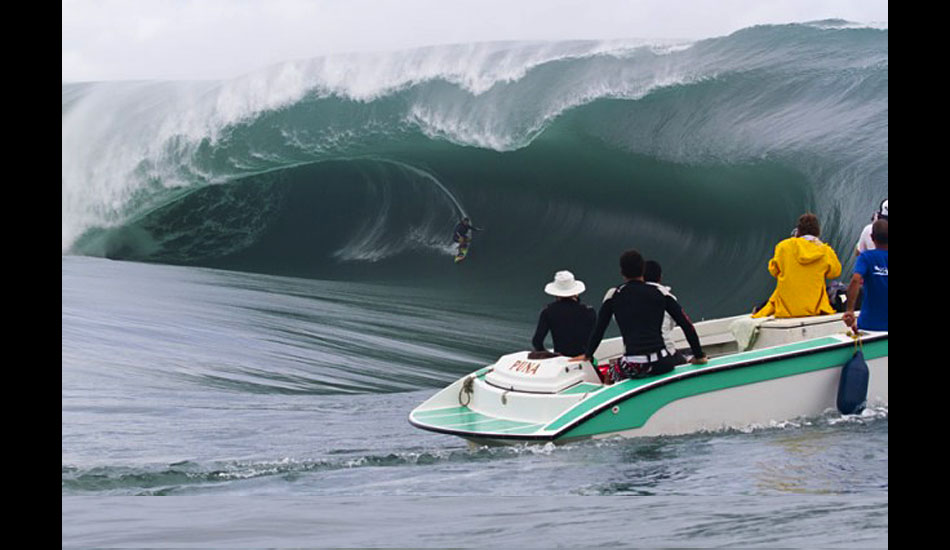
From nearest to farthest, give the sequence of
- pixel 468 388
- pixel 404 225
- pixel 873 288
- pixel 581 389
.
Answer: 1. pixel 581 389
2. pixel 873 288
3. pixel 468 388
4. pixel 404 225

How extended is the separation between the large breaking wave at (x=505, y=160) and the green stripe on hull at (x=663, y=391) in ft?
30.9

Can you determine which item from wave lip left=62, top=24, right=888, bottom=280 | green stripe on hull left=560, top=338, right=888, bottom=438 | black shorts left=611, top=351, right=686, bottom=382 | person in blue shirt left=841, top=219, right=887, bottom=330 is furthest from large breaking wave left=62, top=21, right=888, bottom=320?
black shorts left=611, top=351, right=686, bottom=382

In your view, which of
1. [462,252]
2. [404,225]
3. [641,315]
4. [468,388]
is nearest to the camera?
[641,315]

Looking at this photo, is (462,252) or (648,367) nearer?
(648,367)

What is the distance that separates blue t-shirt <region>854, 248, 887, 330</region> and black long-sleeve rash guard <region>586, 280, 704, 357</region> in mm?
1275

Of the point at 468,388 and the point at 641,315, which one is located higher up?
the point at 641,315

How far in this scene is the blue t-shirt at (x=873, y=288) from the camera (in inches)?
329

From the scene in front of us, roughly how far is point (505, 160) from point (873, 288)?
13.0 m

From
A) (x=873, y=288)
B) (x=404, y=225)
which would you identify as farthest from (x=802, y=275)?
(x=404, y=225)

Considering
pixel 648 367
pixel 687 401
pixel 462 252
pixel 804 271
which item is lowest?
pixel 687 401

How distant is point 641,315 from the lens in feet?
26.4

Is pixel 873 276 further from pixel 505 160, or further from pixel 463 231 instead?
pixel 463 231

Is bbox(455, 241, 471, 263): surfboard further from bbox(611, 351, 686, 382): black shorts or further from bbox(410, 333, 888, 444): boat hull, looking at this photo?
bbox(611, 351, 686, 382): black shorts
